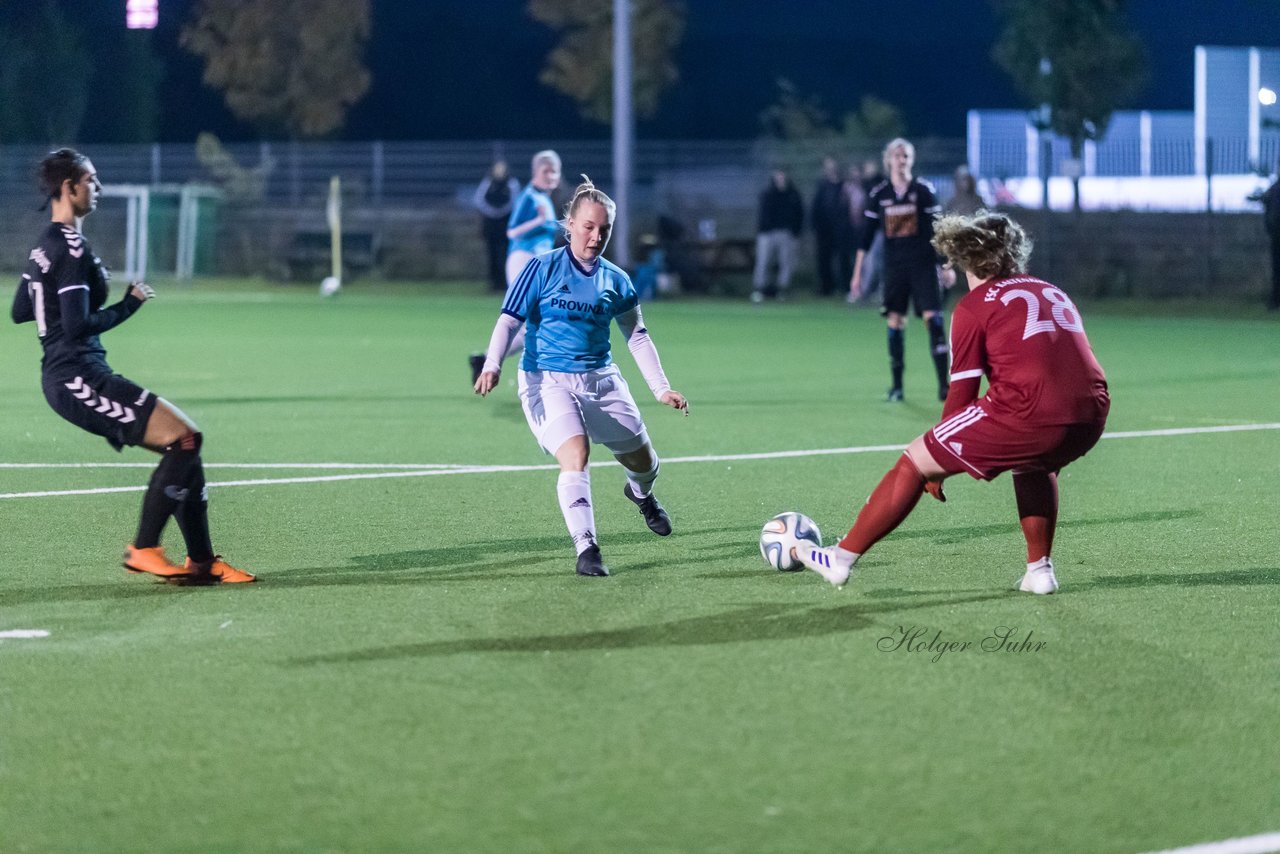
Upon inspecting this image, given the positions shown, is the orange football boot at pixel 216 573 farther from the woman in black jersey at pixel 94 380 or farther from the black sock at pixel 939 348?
the black sock at pixel 939 348

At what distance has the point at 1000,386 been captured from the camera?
6.77 metres

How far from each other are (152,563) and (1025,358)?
3347 mm

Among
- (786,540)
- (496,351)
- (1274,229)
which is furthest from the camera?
(1274,229)

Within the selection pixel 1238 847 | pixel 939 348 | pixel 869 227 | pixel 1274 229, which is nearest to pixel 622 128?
pixel 1274 229

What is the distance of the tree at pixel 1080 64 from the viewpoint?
34062 mm

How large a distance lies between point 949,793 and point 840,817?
332 mm

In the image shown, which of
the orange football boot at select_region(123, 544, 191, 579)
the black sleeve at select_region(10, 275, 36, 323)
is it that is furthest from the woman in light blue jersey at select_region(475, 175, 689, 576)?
the black sleeve at select_region(10, 275, 36, 323)

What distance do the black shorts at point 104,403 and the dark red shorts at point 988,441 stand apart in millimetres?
2964

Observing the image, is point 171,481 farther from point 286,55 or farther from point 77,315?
point 286,55

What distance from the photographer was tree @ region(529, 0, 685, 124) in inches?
1754

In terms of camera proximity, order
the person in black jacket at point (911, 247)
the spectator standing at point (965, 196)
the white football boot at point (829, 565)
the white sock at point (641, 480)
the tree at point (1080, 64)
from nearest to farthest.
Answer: the white football boot at point (829, 565)
the white sock at point (641, 480)
the person in black jacket at point (911, 247)
the spectator standing at point (965, 196)
the tree at point (1080, 64)

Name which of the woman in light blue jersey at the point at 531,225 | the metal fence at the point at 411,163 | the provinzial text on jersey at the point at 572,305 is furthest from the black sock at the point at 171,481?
the metal fence at the point at 411,163

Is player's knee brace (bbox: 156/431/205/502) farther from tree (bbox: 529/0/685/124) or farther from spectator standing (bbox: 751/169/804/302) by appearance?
tree (bbox: 529/0/685/124)

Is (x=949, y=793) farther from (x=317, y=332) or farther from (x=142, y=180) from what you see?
(x=142, y=180)
